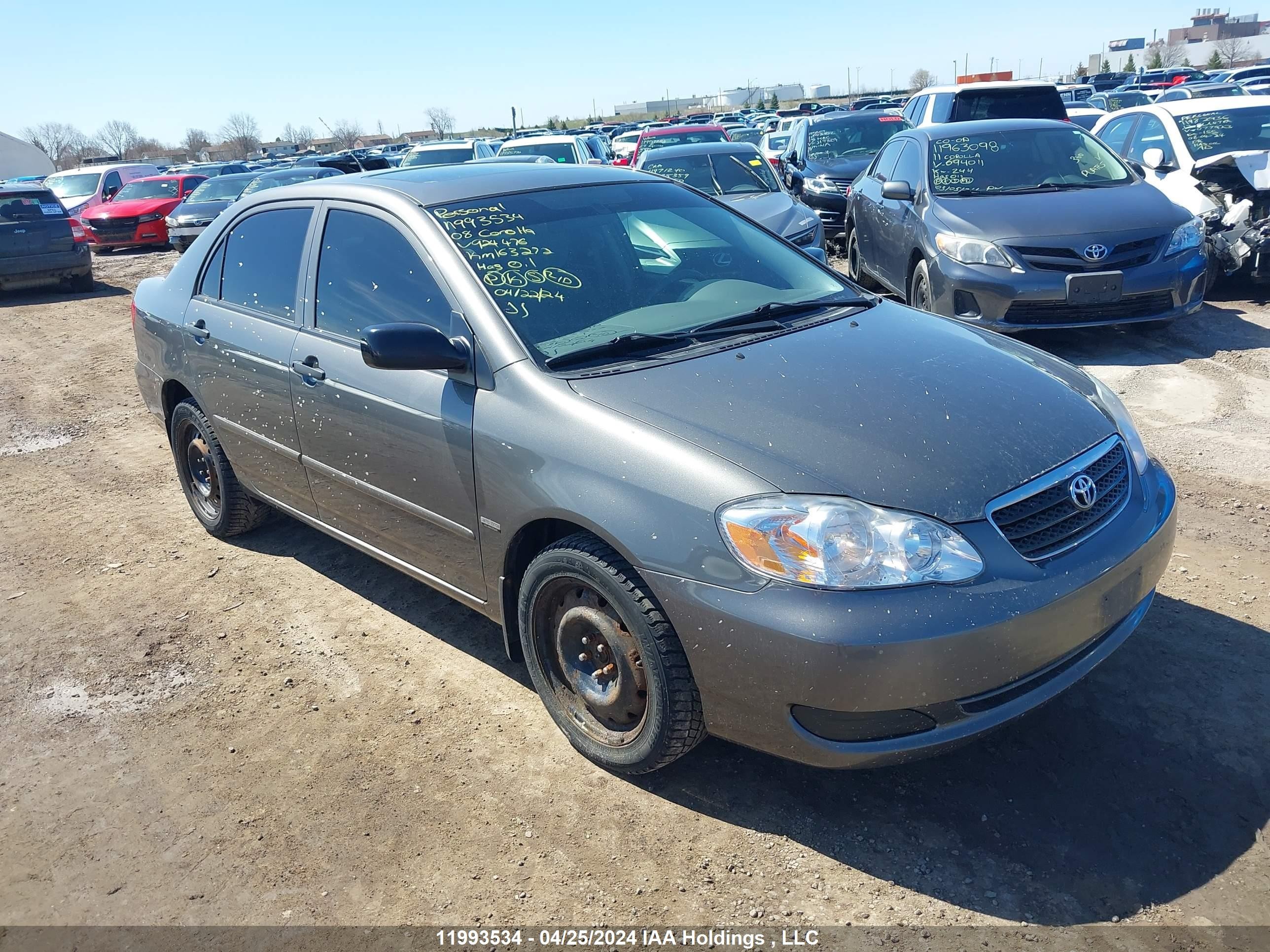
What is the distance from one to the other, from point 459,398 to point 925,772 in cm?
186

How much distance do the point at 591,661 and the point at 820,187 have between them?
10391mm

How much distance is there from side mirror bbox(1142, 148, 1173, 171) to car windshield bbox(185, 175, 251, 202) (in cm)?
1453

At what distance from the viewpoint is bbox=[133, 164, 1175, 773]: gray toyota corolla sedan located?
251 cm

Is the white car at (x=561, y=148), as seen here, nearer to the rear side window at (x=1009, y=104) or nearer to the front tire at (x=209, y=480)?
the rear side window at (x=1009, y=104)

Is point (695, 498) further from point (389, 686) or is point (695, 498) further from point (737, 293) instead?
point (389, 686)

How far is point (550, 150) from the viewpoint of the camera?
1820cm

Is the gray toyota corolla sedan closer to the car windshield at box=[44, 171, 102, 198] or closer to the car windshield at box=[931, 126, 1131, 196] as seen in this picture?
the car windshield at box=[931, 126, 1131, 196]

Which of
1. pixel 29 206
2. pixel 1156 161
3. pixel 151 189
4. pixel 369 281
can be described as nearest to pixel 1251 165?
pixel 1156 161

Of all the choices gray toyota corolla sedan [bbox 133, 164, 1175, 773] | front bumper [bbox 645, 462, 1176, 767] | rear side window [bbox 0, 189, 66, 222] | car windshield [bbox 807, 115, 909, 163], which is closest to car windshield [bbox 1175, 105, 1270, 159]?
car windshield [bbox 807, 115, 909, 163]

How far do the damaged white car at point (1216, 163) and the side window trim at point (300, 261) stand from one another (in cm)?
698

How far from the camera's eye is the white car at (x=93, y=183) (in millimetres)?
21406

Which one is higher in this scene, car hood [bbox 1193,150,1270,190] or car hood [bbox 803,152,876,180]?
car hood [bbox 803,152,876,180]

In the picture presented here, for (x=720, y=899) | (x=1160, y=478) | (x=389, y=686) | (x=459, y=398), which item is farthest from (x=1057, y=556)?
(x=389, y=686)

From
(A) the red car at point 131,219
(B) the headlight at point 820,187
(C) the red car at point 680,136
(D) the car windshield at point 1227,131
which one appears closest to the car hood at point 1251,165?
(D) the car windshield at point 1227,131
